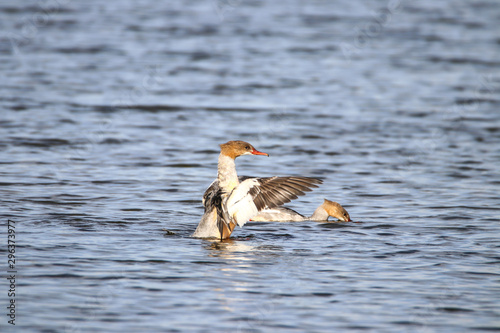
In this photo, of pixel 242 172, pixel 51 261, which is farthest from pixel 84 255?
pixel 242 172

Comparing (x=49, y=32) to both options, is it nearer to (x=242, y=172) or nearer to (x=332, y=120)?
(x=332, y=120)

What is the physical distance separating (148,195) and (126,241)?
108 inches

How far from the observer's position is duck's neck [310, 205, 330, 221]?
1077 cm

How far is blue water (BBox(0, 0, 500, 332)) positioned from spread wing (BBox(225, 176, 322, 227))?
1.52ft

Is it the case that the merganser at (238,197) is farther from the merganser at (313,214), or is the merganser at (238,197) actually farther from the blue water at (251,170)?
the merganser at (313,214)

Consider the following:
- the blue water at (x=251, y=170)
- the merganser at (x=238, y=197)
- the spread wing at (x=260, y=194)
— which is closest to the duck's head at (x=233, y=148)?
the merganser at (x=238, y=197)

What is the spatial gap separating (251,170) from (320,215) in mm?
3191

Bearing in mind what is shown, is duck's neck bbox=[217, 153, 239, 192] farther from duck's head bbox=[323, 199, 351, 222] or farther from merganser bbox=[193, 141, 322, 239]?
duck's head bbox=[323, 199, 351, 222]

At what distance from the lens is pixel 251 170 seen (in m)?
13.8

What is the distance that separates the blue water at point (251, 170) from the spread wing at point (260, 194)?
46cm

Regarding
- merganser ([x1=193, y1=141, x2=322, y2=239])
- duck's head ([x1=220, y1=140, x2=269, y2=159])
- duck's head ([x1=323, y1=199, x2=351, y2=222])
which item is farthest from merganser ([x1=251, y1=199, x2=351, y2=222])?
duck's head ([x1=220, y1=140, x2=269, y2=159])

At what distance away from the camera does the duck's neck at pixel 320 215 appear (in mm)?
10766

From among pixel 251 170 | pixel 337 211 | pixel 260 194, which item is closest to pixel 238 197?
pixel 260 194

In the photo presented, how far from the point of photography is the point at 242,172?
1366 cm
